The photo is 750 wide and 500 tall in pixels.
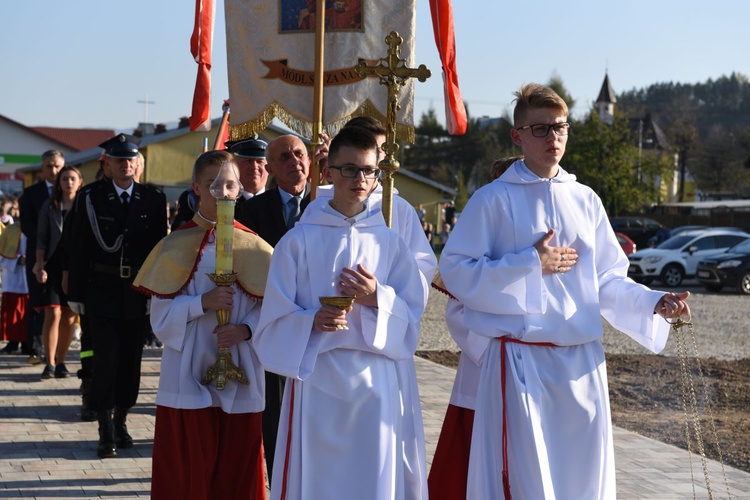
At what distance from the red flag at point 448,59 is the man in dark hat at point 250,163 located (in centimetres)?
131

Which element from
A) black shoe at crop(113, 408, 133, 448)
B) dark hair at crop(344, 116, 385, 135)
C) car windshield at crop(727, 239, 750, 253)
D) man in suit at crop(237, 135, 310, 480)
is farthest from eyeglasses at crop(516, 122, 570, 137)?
car windshield at crop(727, 239, 750, 253)

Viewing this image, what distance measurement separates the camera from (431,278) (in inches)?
221

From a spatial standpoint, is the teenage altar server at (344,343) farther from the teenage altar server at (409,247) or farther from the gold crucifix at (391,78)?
the gold crucifix at (391,78)

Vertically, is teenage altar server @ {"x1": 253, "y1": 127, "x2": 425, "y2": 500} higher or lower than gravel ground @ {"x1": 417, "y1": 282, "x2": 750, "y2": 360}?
higher

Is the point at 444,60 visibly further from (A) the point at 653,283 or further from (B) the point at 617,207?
(B) the point at 617,207

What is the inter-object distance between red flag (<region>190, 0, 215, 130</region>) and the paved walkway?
7.87 feet

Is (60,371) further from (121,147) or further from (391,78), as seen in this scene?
(391,78)

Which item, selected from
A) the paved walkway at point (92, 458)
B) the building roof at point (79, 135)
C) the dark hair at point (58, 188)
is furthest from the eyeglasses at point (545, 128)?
the building roof at point (79, 135)

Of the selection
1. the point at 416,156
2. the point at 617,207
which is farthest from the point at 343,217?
the point at 416,156

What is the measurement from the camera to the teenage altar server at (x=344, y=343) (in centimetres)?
454

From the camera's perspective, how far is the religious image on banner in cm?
738

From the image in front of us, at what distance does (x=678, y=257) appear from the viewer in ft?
93.6

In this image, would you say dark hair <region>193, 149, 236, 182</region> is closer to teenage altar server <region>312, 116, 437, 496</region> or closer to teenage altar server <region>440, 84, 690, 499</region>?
teenage altar server <region>312, 116, 437, 496</region>

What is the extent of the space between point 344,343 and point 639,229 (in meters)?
43.5
